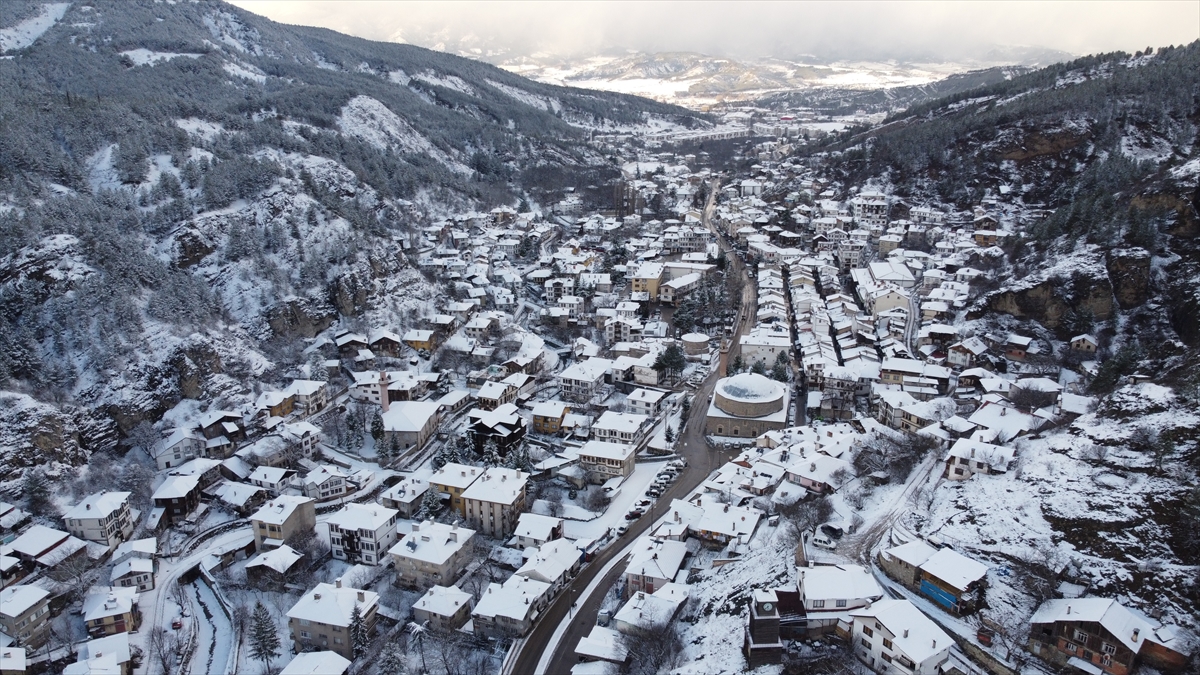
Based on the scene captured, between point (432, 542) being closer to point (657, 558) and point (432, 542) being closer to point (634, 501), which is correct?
point (657, 558)

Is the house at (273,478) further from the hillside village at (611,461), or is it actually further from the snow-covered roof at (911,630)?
the snow-covered roof at (911,630)

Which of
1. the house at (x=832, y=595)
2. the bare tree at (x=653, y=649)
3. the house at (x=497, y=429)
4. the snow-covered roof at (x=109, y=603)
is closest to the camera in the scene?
the house at (x=832, y=595)

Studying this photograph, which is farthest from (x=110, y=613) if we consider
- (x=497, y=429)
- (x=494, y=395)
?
(x=494, y=395)

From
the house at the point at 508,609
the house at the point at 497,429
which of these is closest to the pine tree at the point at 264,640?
the house at the point at 508,609

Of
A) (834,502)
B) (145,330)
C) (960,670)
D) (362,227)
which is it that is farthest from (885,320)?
(145,330)

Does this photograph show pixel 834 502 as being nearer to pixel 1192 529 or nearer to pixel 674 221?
pixel 1192 529
